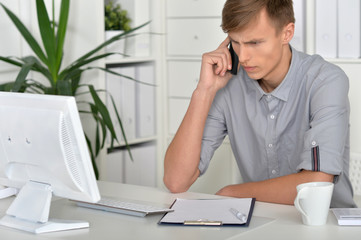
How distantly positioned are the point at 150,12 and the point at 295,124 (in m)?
1.73

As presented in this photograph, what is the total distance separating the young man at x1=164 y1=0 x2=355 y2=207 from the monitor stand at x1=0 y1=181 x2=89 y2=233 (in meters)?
0.52

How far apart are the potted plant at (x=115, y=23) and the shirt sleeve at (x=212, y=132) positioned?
129 centimetres

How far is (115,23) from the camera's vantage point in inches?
138

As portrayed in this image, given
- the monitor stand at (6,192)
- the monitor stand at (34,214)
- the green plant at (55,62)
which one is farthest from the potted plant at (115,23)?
the monitor stand at (34,214)

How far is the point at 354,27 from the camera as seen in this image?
9.62 feet

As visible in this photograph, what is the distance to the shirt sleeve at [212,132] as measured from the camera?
2254mm

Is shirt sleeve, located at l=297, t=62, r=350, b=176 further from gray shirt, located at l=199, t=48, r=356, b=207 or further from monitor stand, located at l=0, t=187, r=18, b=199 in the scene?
monitor stand, located at l=0, t=187, r=18, b=199

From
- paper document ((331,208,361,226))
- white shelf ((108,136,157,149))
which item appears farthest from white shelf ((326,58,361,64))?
paper document ((331,208,361,226))

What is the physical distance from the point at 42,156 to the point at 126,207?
0.93ft

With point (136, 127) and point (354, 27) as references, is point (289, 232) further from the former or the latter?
point (136, 127)

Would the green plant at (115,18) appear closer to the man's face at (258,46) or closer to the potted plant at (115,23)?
the potted plant at (115,23)

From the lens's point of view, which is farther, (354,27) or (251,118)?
(354,27)

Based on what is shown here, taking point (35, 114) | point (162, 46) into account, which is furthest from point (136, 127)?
point (35, 114)

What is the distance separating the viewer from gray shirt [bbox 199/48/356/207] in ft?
6.28
